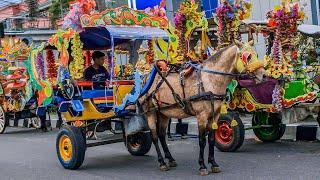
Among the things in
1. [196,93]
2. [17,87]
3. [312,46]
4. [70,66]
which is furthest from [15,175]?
[312,46]

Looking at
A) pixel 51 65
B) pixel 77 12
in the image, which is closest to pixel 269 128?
pixel 77 12

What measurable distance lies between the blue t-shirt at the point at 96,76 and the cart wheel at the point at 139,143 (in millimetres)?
1068

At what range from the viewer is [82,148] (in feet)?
25.7

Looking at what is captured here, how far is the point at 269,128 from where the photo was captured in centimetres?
989

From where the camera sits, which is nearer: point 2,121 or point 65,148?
point 65,148

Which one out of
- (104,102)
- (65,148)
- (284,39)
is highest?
(284,39)

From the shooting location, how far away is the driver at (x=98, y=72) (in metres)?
8.60

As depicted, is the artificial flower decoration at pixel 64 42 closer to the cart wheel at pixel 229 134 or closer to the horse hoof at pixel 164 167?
the horse hoof at pixel 164 167

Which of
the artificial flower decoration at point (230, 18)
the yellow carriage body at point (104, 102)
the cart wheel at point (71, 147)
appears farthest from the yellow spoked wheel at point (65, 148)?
the artificial flower decoration at point (230, 18)

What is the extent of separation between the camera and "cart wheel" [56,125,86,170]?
7.82 metres

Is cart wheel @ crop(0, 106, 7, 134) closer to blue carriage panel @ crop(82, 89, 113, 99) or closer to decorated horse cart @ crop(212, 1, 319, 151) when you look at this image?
blue carriage panel @ crop(82, 89, 113, 99)

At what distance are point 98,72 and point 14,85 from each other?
6587mm

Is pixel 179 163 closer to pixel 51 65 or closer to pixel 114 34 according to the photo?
pixel 114 34

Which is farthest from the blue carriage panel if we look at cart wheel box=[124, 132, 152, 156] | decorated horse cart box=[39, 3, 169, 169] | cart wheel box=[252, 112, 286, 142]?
cart wheel box=[252, 112, 286, 142]
